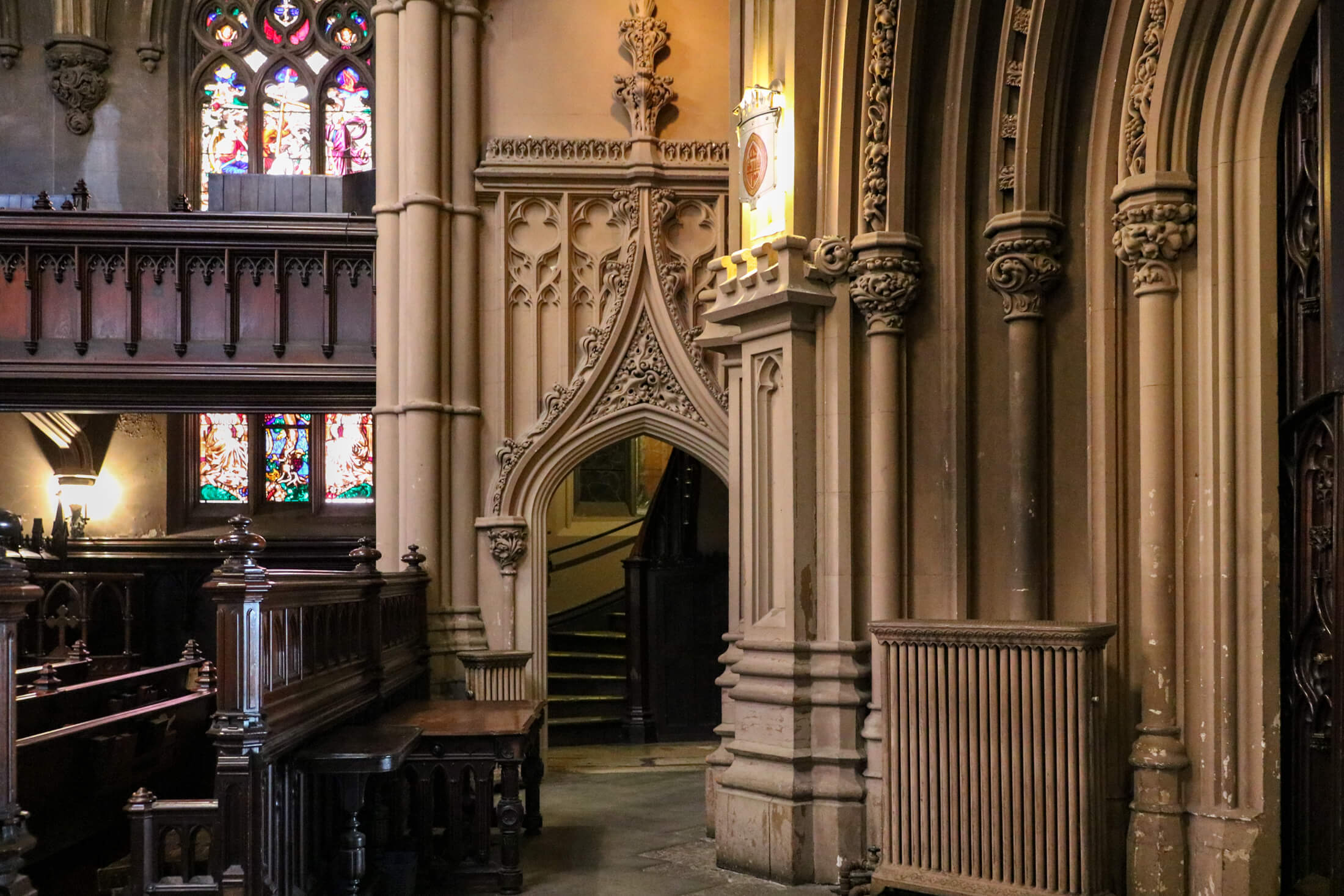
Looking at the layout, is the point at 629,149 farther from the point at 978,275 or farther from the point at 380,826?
the point at 380,826

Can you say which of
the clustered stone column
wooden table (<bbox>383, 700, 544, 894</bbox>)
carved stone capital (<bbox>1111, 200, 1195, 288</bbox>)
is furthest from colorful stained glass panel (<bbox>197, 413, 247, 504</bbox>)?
carved stone capital (<bbox>1111, 200, 1195, 288</bbox>)

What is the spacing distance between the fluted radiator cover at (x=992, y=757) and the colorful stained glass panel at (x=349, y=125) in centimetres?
969

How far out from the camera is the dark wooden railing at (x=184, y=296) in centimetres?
1009

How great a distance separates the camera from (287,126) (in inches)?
533

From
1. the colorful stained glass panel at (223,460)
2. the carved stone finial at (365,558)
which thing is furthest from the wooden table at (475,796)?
the colorful stained glass panel at (223,460)

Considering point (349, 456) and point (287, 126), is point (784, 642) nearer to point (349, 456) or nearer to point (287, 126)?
point (349, 456)

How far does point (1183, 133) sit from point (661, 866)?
156 inches

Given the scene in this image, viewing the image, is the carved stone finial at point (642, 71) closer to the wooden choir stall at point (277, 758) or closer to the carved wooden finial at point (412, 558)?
the carved wooden finial at point (412, 558)

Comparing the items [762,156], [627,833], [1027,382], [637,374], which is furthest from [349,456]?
[1027,382]

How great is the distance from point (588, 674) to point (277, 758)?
23.5 feet

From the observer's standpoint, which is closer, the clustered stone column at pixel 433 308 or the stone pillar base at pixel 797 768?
the stone pillar base at pixel 797 768

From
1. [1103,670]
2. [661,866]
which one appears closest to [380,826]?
[661,866]

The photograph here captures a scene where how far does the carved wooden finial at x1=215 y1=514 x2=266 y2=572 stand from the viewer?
4562 mm

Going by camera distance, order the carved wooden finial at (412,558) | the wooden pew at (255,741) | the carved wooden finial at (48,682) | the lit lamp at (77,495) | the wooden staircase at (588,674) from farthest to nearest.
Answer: the lit lamp at (77,495), the wooden staircase at (588,674), the carved wooden finial at (412,558), the carved wooden finial at (48,682), the wooden pew at (255,741)
